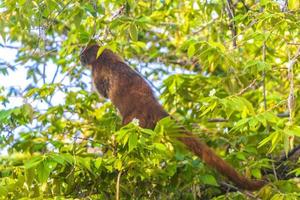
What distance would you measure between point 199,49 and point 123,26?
0.61m

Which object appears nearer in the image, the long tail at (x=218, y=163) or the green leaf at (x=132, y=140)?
the green leaf at (x=132, y=140)

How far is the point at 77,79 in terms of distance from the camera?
612cm

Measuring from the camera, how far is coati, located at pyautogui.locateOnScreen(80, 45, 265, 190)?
4109mm

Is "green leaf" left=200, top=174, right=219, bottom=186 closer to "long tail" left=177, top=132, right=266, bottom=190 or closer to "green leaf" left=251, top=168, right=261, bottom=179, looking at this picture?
"long tail" left=177, top=132, right=266, bottom=190

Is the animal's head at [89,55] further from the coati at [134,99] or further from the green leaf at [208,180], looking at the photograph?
the green leaf at [208,180]

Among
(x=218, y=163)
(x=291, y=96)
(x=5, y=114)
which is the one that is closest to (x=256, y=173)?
(x=218, y=163)

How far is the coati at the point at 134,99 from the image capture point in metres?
4.11

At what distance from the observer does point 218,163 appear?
409 cm

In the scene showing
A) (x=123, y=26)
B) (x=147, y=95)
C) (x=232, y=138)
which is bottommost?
(x=232, y=138)

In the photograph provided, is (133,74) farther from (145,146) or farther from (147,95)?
(145,146)

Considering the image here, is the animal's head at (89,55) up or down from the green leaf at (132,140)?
up

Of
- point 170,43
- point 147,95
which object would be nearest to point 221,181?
point 147,95

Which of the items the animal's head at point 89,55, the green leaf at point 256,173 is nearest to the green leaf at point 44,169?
the green leaf at point 256,173

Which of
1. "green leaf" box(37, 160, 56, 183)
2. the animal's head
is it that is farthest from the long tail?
the animal's head
